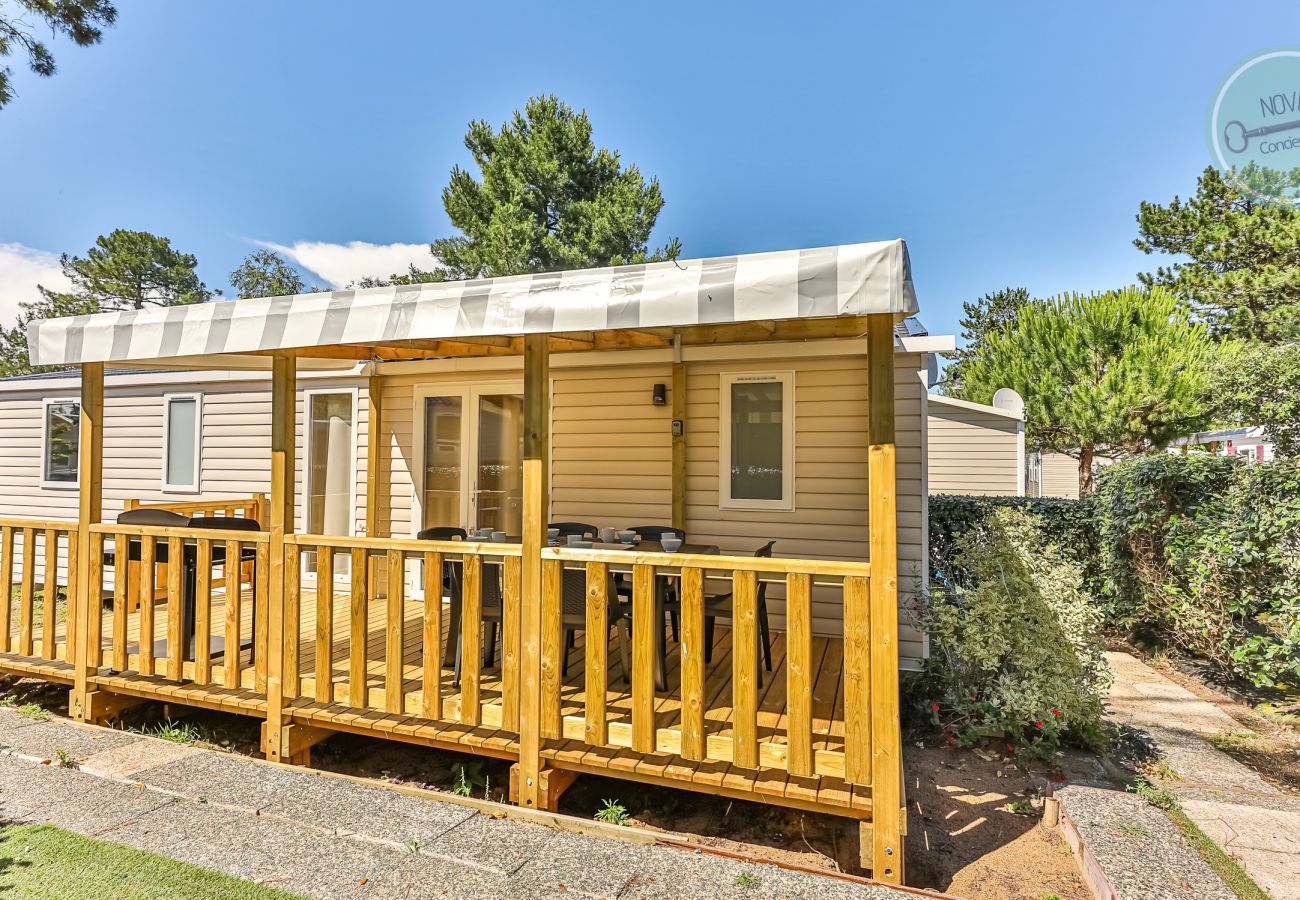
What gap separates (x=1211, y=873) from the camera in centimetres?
247

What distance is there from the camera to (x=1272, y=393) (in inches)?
201

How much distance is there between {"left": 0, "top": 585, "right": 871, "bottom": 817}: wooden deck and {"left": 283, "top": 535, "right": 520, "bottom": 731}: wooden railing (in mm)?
29

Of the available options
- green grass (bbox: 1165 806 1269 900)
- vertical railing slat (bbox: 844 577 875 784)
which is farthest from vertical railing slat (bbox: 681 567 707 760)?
green grass (bbox: 1165 806 1269 900)

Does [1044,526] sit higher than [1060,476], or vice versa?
[1060,476]

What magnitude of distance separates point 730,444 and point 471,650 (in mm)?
2921

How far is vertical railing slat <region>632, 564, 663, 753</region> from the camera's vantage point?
2.94m

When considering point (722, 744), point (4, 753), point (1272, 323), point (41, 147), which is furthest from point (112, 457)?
point (41, 147)

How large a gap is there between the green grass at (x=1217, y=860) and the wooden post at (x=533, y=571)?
2812 mm

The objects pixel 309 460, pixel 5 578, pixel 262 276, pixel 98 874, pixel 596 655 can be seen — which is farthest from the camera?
pixel 262 276

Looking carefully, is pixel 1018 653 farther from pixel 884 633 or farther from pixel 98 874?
pixel 98 874

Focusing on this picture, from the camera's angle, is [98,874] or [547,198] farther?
[547,198]

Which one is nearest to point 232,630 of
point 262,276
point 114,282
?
point 114,282

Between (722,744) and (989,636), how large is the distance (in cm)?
216

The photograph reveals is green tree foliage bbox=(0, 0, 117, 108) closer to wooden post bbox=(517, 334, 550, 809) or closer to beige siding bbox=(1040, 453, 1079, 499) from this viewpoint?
wooden post bbox=(517, 334, 550, 809)
